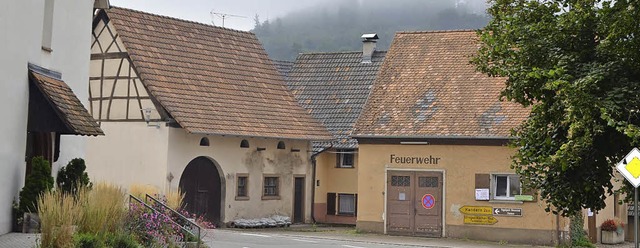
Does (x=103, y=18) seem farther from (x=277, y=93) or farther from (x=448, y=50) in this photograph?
(x=448, y=50)

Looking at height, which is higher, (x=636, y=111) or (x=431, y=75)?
(x=431, y=75)

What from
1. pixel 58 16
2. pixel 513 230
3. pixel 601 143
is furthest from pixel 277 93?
pixel 601 143

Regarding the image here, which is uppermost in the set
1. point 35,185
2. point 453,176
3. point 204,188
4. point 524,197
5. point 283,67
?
point 283,67

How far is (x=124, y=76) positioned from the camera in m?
34.7

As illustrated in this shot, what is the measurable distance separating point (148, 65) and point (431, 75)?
9.45 meters

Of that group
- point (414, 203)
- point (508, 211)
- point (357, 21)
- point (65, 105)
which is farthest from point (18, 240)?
point (357, 21)

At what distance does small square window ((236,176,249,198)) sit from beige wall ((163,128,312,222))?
0.52 feet

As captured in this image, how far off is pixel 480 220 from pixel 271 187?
9095 millimetres

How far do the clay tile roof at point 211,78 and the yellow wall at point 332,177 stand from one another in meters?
1.27

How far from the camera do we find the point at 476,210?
3212 centimetres

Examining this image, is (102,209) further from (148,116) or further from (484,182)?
(148,116)

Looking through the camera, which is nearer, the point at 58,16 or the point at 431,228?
the point at 58,16

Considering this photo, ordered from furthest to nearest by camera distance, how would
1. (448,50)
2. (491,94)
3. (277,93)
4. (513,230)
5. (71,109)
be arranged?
(277,93), (448,50), (491,94), (513,230), (71,109)

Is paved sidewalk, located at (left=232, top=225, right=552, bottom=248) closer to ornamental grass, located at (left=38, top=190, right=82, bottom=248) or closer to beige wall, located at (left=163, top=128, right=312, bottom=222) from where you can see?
beige wall, located at (left=163, top=128, right=312, bottom=222)
